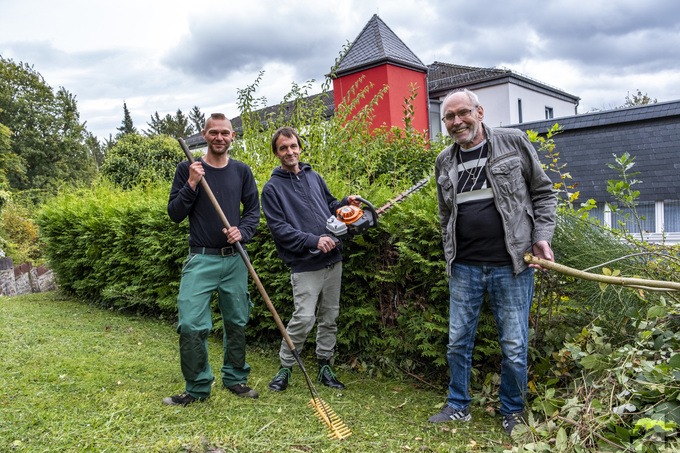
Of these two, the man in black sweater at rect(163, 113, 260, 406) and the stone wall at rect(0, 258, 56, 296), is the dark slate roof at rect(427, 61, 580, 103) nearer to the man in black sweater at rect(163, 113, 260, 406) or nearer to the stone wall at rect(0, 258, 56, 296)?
the stone wall at rect(0, 258, 56, 296)

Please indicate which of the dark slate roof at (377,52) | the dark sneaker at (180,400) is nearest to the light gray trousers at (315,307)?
the dark sneaker at (180,400)

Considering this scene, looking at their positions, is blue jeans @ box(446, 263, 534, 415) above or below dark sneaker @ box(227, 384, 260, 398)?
above

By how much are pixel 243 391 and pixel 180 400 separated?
0.48 metres

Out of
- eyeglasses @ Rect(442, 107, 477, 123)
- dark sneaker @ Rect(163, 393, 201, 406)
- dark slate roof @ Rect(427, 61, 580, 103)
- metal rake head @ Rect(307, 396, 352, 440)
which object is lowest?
metal rake head @ Rect(307, 396, 352, 440)

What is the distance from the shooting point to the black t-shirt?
3.33m

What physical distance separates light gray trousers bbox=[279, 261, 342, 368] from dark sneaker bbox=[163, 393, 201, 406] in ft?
2.57

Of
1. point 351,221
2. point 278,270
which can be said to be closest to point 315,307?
point 351,221

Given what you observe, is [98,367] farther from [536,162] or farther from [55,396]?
[536,162]

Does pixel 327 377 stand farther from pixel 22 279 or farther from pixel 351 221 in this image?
pixel 22 279

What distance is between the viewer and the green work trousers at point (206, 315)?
12.1 feet

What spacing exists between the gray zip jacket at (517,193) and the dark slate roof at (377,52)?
56.8ft

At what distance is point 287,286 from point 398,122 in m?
15.0

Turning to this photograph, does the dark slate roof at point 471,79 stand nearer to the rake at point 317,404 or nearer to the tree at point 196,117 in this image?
the rake at point 317,404

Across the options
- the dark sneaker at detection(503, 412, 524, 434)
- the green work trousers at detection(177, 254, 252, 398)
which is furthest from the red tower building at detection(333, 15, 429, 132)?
the dark sneaker at detection(503, 412, 524, 434)
